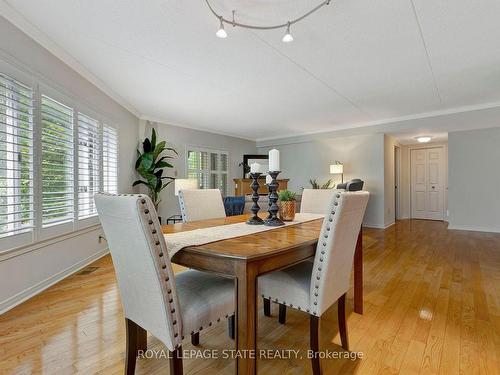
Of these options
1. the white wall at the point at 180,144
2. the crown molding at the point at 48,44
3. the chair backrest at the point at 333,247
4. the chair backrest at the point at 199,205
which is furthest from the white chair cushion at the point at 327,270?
the white wall at the point at 180,144

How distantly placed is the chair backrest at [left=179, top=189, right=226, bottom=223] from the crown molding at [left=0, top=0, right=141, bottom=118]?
75.9 inches

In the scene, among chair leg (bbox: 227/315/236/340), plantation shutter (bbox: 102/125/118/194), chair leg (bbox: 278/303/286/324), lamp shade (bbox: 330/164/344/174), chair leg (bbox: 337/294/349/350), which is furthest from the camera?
lamp shade (bbox: 330/164/344/174)

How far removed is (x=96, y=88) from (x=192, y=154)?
2.78 metres

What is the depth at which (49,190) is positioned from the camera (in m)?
2.58

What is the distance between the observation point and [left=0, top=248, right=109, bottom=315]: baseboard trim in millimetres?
2091

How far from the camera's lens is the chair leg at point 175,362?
1067 mm

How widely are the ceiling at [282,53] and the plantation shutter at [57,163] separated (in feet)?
2.00

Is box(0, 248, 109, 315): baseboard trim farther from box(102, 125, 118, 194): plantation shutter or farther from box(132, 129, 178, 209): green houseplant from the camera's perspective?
box(132, 129, 178, 209): green houseplant

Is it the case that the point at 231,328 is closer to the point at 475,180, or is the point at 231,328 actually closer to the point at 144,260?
the point at 144,260

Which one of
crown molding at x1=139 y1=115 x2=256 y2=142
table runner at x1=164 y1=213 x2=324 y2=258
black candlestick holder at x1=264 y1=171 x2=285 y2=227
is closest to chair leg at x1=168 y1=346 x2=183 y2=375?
table runner at x1=164 y1=213 x2=324 y2=258

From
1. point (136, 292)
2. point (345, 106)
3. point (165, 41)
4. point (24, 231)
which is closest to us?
point (136, 292)

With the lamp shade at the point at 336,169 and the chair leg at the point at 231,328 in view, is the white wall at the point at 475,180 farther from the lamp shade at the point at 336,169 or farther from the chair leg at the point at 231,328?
the chair leg at the point at 231,328

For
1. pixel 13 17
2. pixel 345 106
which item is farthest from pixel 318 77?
pixel 13 17

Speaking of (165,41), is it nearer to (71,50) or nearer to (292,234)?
(71,50)
